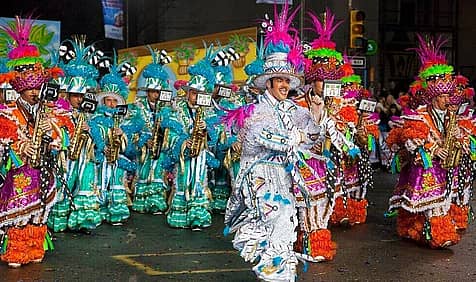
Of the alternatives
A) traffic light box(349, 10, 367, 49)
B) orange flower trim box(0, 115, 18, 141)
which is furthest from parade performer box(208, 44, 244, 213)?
traffic light box(349, 10, 367, 49)

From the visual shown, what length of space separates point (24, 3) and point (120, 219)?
15082 millimetres

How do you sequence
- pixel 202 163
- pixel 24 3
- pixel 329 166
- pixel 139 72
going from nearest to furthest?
1. pixel 329 166
2. pixel 202 163
3. pixel 139 72
4. pixel 24 3

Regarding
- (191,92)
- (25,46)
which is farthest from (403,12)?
(25,46)

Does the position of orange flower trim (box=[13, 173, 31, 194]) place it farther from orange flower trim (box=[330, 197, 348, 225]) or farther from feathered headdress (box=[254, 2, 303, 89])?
orange flower trim (box=[330, 197, 348, 225])

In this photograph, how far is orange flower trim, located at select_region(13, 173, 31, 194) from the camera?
8.55m

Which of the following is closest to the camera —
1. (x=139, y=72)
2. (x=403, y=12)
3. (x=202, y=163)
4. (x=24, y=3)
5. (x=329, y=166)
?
(x=329, y=166)

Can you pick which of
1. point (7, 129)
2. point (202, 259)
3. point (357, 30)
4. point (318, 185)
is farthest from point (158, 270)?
point (357, 30)

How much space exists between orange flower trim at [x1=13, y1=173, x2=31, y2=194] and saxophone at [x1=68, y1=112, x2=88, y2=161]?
2.18 metres

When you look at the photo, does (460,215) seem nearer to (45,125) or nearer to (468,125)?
(468,125)

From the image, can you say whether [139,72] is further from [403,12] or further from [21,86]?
[403,12]

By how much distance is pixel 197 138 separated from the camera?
10898 mm

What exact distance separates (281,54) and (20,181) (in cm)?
286

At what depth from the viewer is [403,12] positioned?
27.7 meters

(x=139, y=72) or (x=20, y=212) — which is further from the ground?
(x=139, y=72)
